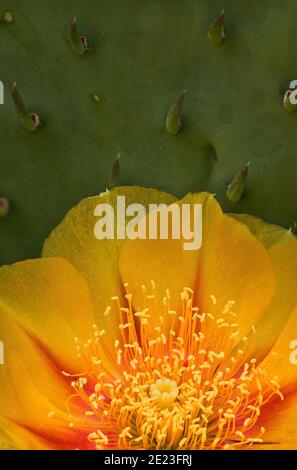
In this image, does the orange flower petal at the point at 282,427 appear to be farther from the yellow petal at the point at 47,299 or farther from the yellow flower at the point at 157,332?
the yellow petal at the point at 47,299

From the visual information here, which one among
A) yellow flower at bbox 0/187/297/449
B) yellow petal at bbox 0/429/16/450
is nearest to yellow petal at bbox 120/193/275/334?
yellow flower at bbox 0/187/297/449

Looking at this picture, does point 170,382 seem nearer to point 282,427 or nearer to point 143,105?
point 282,427

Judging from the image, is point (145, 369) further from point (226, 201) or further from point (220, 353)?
point (226, 201)

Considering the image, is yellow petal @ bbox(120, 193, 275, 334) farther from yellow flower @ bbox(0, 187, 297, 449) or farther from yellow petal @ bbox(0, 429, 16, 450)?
yellow petal @ bbox(0, 429, 16, 450)

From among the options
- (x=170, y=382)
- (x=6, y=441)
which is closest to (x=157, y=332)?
(x=170, y=382)

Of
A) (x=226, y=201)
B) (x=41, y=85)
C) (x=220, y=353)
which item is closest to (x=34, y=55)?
(x=41, y=85)
